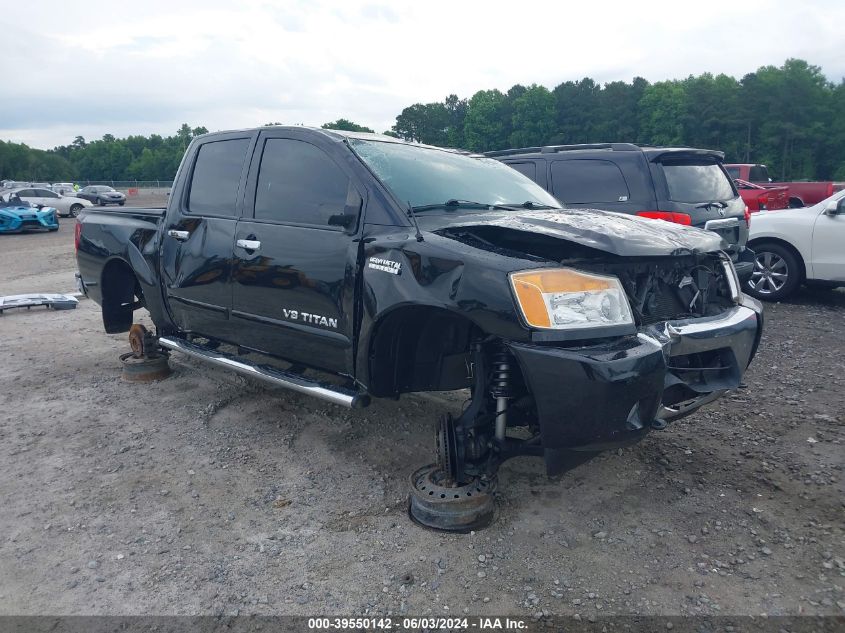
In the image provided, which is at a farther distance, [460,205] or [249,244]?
[249,244]

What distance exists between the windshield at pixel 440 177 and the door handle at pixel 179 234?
1493 millimetres

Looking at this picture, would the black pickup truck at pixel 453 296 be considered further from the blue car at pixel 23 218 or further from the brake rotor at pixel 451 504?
the blue car at pixel 23 218

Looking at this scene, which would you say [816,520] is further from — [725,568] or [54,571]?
[54,571]

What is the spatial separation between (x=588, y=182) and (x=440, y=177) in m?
3.74

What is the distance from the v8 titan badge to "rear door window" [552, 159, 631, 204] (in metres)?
4.44

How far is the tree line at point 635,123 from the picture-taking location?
57.7 metres

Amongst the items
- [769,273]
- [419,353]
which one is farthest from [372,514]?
[769,273]

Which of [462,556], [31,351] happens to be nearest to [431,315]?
[462,556]

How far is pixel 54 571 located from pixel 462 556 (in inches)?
69.3

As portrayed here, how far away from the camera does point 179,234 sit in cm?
459

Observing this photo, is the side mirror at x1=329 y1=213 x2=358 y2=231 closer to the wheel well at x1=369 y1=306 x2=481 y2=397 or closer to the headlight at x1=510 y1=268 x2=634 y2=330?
the wheel well at x1=369 y1=306 x2=481 y2=397

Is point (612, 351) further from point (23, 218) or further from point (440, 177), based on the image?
point (23, 218)

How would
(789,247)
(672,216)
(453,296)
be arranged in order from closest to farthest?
(453,296)
(672,216)
(789,247)

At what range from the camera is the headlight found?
8.61ft
